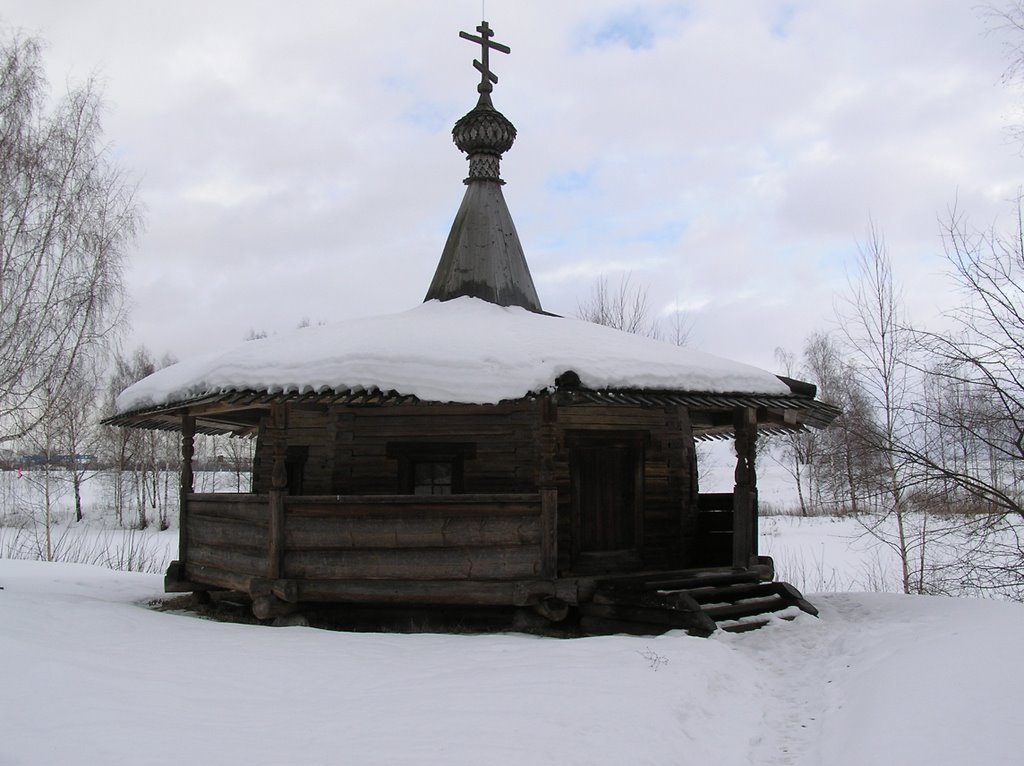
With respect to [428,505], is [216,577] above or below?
below

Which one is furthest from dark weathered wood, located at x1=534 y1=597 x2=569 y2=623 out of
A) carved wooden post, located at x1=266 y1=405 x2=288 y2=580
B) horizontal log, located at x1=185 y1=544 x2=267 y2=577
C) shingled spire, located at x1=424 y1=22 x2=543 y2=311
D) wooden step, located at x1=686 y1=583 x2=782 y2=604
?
shingled spire, located at x1=424 y1=22 x2=543 y2=311

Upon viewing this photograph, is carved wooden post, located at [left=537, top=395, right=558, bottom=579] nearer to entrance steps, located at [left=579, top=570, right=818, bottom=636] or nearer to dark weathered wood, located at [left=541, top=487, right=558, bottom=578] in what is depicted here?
dark weathered wood, located at [left=541, top=487, right=558, bottom=578]

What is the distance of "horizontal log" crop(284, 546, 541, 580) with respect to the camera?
8.62 meters

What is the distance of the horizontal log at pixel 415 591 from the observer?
855 cm

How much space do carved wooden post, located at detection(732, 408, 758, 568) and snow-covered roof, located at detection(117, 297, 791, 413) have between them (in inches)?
23.7

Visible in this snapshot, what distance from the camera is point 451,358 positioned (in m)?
8.59

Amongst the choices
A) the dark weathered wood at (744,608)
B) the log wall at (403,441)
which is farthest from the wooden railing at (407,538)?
the dark weathered wood at (744,608)

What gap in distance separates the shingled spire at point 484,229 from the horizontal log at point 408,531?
14.6 feet

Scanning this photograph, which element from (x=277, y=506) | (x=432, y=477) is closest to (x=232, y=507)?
(x=277, y=506)

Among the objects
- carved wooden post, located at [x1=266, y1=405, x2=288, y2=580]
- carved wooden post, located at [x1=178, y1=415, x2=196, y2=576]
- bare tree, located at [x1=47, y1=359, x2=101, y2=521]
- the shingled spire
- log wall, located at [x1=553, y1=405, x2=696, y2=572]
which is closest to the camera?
carved wooden post, located at [x1=266, y1=405, x2=288, y2=580]

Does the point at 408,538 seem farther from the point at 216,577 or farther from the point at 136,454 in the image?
the point at 136,454

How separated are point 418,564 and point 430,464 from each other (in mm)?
1740

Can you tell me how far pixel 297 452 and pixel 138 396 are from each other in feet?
6.75

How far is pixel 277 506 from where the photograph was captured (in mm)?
9047
